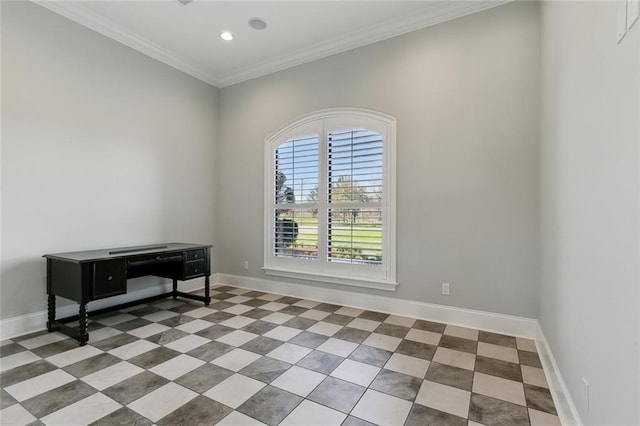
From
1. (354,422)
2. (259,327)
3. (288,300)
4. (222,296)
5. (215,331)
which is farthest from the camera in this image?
(222,296)

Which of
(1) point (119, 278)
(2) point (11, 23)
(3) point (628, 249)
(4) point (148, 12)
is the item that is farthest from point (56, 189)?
(3) point (628, 249)

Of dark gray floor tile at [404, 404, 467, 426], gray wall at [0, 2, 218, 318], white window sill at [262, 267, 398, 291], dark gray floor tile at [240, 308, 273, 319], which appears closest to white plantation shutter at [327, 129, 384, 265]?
white window sill at [262, 267, 398, 291]

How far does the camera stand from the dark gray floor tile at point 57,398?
1.75m

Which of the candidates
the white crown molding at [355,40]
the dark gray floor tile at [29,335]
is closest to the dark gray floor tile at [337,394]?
the dark gray floor tile at [29,335]

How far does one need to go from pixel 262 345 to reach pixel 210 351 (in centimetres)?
42

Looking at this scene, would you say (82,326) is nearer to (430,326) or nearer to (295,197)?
(295,197)

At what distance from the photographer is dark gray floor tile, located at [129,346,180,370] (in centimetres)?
229

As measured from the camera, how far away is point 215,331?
294 cm

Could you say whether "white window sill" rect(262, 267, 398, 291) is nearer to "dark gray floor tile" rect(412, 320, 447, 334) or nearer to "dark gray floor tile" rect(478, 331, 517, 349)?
"dark gray floor tile" rect(412, 320, 447, 334)

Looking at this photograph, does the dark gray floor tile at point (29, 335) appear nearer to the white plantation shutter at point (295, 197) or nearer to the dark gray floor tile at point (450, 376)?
the white plantation shutter at point (295, 197)

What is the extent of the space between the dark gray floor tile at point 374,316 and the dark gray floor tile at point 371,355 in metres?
0.72

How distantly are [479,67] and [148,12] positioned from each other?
11.2ft

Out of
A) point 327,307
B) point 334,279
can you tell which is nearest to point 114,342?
point 327,307

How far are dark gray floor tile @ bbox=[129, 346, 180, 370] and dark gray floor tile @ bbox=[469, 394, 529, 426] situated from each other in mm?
2129
